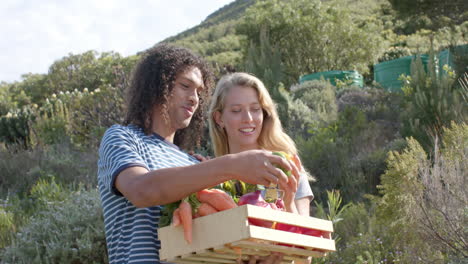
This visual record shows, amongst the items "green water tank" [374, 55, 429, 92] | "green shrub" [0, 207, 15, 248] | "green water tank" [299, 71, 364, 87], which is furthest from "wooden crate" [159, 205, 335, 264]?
"green water tank" [299, 71, 364, 87]

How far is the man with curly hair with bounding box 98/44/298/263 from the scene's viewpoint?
5.43ft

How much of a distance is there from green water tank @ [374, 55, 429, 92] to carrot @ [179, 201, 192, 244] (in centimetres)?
1187

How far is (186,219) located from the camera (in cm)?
175

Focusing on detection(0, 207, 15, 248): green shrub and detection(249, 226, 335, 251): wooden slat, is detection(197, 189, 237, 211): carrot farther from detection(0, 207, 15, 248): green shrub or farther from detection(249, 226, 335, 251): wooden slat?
detection(0, 207, 15, 248): green shrub

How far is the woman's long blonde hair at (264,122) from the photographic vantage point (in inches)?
110

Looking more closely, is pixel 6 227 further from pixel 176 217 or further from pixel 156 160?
pixel 176 217

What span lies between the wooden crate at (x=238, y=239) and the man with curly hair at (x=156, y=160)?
0.29 feet

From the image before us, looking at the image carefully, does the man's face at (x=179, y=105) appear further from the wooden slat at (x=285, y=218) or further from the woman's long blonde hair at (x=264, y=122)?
the wooden slat at (x=285, y=218)

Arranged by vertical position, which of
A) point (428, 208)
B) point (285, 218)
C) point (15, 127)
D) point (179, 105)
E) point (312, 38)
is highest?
point (312, 38)

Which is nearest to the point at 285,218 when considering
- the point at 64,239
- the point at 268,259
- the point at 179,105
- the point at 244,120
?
the point at 268,259

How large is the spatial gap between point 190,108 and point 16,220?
207 inches

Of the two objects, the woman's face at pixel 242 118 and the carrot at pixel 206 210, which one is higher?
the woman's face at pixel 242 118

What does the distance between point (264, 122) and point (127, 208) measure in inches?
40.5

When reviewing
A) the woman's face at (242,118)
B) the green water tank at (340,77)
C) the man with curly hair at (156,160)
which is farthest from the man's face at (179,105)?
the green water tank at (340,77)
